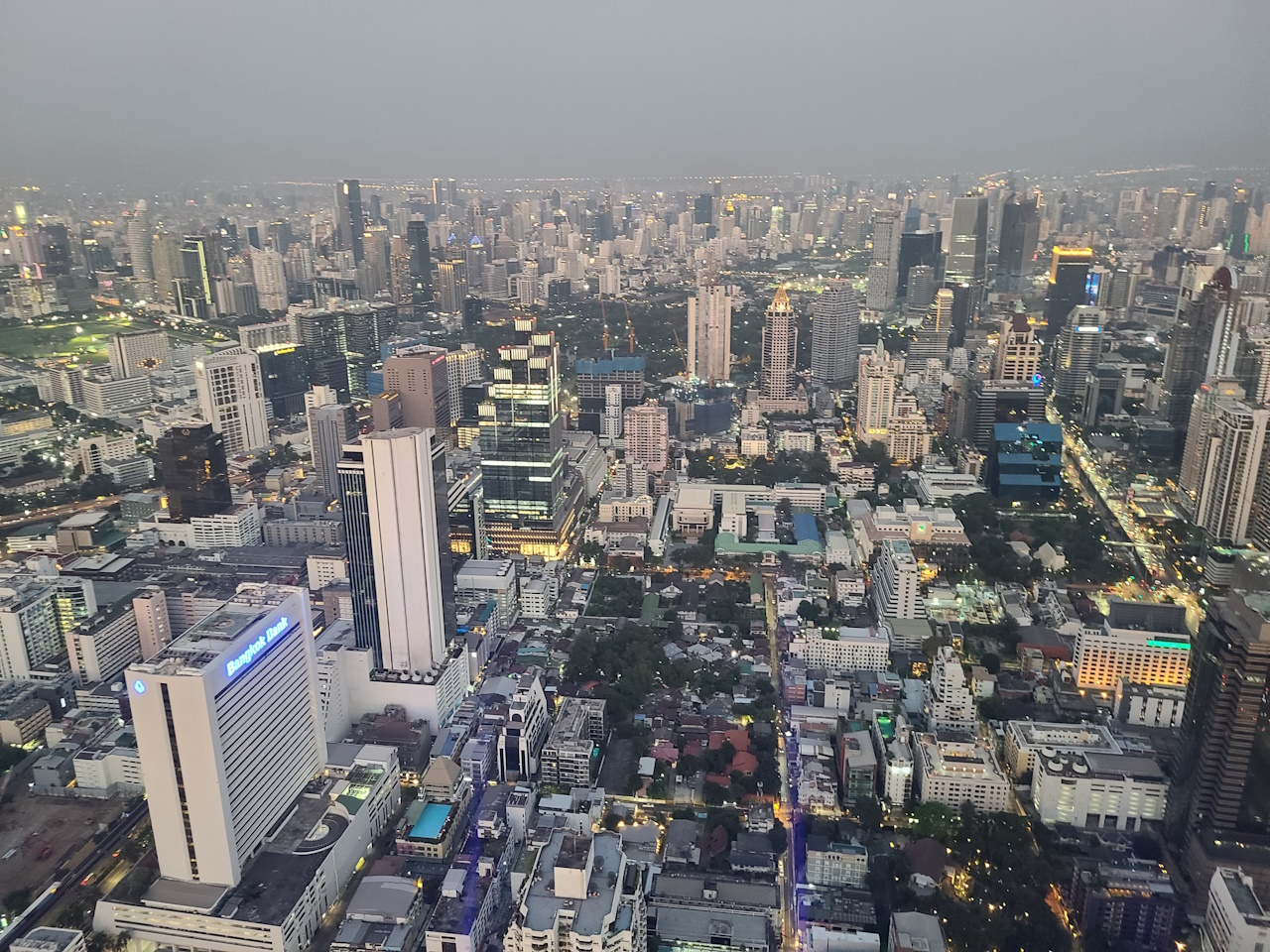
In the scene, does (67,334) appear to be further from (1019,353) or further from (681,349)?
(1019,353)

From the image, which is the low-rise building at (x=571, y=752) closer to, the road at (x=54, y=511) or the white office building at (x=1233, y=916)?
the white office building at (x=1233, y=916)

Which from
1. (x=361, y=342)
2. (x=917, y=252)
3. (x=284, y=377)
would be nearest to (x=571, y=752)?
(x=284, y=377)

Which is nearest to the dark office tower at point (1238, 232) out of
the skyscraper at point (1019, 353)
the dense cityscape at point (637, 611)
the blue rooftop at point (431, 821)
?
the dense cityscape at point (637, 611)

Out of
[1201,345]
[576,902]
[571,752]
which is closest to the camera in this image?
[576,902]

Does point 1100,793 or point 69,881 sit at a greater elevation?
point 1100,793

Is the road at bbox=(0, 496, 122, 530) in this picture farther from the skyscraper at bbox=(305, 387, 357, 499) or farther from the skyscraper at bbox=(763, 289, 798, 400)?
the skyscraper at bbox=(763, 289, 798, 400)
